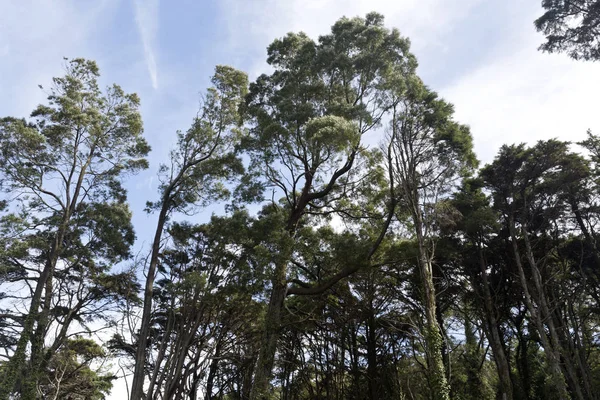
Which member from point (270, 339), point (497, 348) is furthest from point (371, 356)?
point (270, 339)

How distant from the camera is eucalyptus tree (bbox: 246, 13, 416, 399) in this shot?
9.88m

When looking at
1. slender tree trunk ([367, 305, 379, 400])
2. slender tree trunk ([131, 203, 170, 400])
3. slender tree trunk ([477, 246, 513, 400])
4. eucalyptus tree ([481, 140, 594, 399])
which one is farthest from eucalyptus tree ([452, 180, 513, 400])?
slender tree trunk ([131, 203, 170, 400])

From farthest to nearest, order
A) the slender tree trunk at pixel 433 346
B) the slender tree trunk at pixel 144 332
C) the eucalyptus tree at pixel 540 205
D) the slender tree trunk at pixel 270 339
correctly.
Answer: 1. the eucalyptus tree at pixel 540 205
2. the slender tree trunk at pixel 144 332
3. the slender tree trunk at pixel 270 339
4. the slender tree trunk at pixel 433 346

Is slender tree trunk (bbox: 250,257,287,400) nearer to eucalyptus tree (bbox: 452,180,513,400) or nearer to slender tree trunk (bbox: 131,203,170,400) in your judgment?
slender tree trunk (bbox: 131,203,170,400)

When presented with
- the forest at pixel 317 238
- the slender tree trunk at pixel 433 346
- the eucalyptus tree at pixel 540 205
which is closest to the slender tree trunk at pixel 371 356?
the forest at pixel 317 238

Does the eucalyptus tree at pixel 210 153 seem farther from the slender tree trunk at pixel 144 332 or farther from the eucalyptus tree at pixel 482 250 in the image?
the eucalyptus tree at pixel 482 250

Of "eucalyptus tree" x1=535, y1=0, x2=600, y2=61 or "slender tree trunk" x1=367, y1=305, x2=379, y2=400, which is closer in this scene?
"eucalyptus tree" x1=535, y1=0, x2=600, y2=61

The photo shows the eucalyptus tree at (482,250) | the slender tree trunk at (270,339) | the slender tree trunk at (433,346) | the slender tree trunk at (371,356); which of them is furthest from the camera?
the slender tree trunk at (371,356)

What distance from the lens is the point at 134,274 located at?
1307 cm

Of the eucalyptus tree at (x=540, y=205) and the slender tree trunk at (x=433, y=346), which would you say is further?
the eucalyptus tree at (x=540, y=205)

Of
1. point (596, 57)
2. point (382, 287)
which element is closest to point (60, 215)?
point (382, 287)

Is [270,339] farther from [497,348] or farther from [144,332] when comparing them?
[497,348]

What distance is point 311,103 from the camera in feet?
34.8

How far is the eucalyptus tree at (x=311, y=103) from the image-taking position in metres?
9.88
